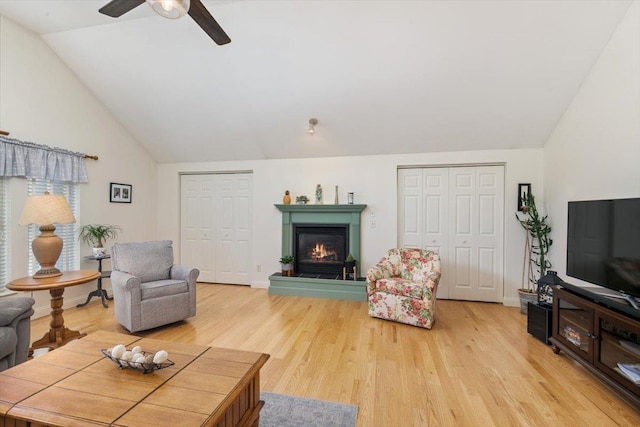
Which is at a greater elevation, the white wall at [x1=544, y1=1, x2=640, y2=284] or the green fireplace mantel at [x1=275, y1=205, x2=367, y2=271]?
the white wall at [x1=544, y1=1, x2=640, y2=284]

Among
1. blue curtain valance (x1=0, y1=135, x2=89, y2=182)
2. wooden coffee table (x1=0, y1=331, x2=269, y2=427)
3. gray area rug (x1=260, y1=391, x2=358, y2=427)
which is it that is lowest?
gray area rug (x1=260, y1=391, x2=358, y2=427)

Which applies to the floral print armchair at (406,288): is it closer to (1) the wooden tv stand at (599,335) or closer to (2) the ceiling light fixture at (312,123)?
(1) the wooden tv stand at (599,335)

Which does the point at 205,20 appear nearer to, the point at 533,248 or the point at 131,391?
the point at 131,391

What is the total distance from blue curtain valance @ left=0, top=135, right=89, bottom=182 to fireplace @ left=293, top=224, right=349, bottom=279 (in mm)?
3104

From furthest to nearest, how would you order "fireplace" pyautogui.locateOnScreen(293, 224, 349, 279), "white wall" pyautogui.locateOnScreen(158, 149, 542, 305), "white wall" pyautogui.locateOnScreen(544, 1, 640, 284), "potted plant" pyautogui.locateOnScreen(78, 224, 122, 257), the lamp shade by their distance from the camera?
"fireplace" pyautogui.locateOnScreen(293, 224, 349, 279)
"white wall" pyautogui.locateOnScreen(158, 149, 542, 305)
"potted plant" pyautogui.locateOnScreen(78, 224, 122, 257)
the lamp shade
"white wall" pyautogui.locateOnScreen(544, 1, 640, 284)

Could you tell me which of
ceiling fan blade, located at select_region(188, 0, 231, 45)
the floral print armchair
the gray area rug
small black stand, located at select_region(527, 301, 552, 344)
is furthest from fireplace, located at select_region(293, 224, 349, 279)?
ceiling fan blade, located at select_region(188, 0, 231, 45)

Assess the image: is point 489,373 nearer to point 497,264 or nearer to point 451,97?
point 497,264

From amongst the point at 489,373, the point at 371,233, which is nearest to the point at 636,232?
the point at 489,373

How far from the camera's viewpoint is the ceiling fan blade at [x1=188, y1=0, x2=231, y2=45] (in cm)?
185

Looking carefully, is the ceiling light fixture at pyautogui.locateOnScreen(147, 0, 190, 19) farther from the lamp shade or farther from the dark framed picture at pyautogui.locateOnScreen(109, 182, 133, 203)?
the dark framed picture at pyautogui.locateOnScreen(109, 182, 133, 203)

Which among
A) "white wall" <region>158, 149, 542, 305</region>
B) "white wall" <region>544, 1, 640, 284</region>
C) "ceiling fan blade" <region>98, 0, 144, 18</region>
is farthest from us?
"white wall" <region>158, 149, 542, 305</region>

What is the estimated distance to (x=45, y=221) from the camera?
259 cm

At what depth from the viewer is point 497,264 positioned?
4.14 m

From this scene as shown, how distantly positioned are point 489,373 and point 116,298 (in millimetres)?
3671
